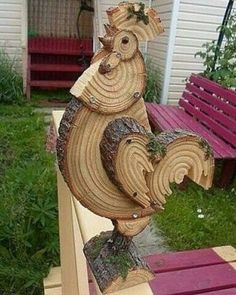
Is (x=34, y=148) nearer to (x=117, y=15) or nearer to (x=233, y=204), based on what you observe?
(x=233, y=204)

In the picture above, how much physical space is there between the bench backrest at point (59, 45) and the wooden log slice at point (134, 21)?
21.0 ft

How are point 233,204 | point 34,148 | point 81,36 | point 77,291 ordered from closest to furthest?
point 77,291
point 233,204
point 34,148
point 81,36

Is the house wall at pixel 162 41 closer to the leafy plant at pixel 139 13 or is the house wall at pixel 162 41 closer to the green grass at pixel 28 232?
the green grass at pixel 28 232

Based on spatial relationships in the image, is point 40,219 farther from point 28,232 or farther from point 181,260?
point 181,260

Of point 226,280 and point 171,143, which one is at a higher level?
point 171,143

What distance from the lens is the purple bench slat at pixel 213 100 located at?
3750 millimetres

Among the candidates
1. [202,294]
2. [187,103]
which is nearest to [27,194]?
[202,294]

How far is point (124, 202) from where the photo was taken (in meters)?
0.81

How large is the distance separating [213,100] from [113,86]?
11.8 feet

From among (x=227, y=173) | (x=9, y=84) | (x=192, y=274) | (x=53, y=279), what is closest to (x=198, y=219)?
(x=227, y=173)

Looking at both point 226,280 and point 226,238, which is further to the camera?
point 226,238

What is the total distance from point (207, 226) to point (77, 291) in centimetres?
221

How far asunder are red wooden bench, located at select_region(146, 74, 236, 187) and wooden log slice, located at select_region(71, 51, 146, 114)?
264 centimetres

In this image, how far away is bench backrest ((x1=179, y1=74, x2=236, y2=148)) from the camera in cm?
372
